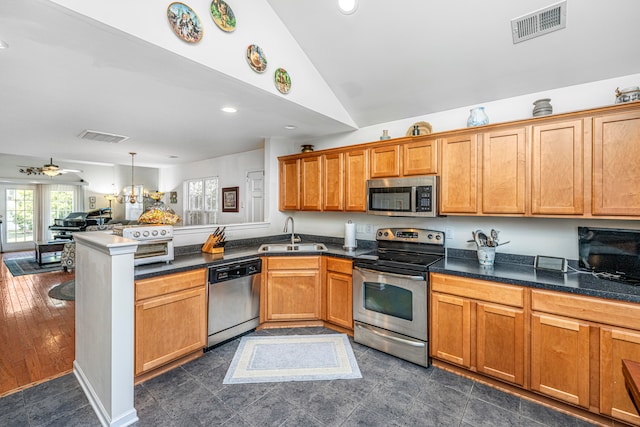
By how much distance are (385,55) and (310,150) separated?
67.2 inches

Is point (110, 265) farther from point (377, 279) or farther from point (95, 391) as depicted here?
point (377, 279)

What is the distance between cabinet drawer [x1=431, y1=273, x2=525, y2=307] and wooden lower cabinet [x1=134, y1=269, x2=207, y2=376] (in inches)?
84.4

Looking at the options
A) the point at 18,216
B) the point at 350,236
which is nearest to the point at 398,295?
the point at 350,236

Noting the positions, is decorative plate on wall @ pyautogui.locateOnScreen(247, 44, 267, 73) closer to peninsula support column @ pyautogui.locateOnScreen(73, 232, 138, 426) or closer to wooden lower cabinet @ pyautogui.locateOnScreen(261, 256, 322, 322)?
peninsula support column @ pyautogui.locateOnScreen(73, 232, 138, 426)

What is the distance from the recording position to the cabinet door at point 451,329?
2.32 m

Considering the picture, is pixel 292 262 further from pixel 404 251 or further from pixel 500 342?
pixel 500 342

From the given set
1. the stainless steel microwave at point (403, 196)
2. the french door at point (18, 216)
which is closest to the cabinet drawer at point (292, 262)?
the stainless steel microwave at point (403, 196)

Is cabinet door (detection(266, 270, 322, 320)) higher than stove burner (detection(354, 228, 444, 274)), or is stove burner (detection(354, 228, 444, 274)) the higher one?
stove burner (detection(354, 228, 444, 274))

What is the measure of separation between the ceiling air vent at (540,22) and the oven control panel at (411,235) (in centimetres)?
178

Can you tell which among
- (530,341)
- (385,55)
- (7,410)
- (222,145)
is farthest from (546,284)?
(222,145)

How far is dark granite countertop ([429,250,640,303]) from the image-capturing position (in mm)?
1811

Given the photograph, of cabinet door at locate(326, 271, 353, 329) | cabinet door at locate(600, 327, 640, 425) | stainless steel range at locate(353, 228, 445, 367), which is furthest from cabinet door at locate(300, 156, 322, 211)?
cabinet door at locate(600, 327, 640, 425)

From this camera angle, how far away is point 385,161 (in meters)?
3.15

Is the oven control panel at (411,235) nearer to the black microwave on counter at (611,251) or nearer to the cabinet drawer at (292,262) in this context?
the cabinet drawer at (292,262)
